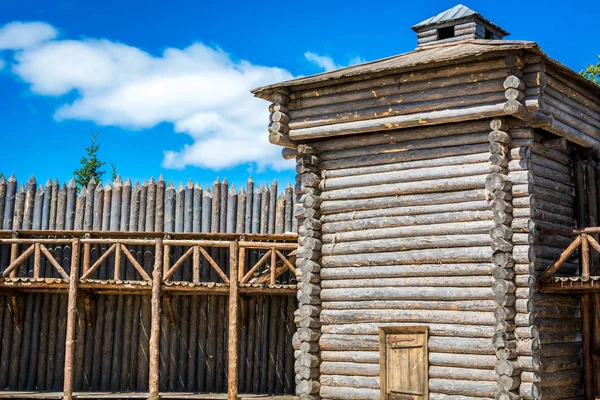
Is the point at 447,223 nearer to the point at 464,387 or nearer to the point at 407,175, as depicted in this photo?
the point at 407,175

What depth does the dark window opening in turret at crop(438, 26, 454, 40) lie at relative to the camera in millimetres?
19953

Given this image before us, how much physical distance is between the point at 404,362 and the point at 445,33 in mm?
7724

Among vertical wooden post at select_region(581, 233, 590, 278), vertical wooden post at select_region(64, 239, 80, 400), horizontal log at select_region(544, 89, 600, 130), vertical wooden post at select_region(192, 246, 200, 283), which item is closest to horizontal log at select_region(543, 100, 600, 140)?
horizontal log at select_region(544, 89, 600, 130)

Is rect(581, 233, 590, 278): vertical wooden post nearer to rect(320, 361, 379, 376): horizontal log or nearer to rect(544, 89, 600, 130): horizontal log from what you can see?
rect(544, 89, 600, 130): horizontal log

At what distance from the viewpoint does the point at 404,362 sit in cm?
1648

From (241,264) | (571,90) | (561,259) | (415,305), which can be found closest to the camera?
(561,259)

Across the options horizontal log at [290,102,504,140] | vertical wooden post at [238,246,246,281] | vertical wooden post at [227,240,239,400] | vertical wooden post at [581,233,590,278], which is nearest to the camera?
vertical wooden post at [581,233,590,278]

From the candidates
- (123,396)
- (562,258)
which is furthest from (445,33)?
(123,396)

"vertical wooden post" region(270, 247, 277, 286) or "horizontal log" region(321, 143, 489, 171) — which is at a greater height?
"horizontal log" region(321, 143, 489, 171)

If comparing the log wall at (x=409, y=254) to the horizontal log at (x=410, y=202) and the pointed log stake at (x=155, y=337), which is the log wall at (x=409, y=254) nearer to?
the horizontal log at (x=410, y=202)

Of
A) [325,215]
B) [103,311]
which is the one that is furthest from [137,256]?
[325,215]

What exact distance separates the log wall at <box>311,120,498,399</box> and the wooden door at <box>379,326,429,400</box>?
0.47 ft

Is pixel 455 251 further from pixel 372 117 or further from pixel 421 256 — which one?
pixel 372 117

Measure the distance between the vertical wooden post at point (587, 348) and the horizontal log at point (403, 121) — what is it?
13.5 ft
